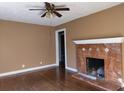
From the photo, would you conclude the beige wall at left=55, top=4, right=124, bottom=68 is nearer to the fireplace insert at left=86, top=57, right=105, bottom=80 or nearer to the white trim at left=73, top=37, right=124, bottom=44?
the white trim at left=73, top=37, right=124, bottom=44

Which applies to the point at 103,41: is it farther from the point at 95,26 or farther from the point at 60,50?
the point at 60,50

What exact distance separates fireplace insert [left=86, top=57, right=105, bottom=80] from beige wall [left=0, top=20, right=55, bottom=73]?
2.59 m

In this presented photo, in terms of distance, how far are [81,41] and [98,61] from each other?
3.42ft

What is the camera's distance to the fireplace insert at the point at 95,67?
4070 millimetres

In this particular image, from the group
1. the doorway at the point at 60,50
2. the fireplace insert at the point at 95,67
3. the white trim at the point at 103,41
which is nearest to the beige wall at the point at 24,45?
the doorway at the point at 60,50

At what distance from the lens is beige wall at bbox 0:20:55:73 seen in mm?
4902

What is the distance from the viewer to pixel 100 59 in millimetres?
4066

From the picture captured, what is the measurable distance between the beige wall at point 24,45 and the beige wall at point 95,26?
1.28m

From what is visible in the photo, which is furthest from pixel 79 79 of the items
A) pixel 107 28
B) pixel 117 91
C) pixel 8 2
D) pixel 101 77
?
pixel 8 2

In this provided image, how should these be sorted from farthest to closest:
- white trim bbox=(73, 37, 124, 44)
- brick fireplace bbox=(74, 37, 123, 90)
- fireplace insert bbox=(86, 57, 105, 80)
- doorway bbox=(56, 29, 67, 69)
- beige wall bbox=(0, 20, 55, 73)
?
doorway bbox=(56, 29, 67, 69), beige wall bbox=(0, 20, 55, 73), fireplace insert bbox=(86, 57, 105, 80), brick fireplace bbox=(74, 37, 123, 90), white trim bbox=(73, 37, 124, 44)

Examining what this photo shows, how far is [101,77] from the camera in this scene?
13.1 ft

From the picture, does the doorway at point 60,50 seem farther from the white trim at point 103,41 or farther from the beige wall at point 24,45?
the white trim at point 103,41

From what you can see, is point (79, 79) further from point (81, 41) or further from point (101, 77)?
point (81, 41)

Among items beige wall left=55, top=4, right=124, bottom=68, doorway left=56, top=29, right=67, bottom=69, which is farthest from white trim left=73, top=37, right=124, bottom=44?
doorway left=56, top=29, right=67, bottom=69
